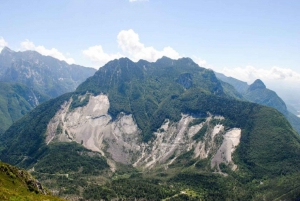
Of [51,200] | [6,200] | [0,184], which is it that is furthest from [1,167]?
[6,200]

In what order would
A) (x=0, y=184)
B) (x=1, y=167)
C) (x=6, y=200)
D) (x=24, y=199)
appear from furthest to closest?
(x=1, y=167) → (x=0, y=184) → (x=24, y=199) → (x=6, y=200)

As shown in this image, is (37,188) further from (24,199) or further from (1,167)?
(24,199)

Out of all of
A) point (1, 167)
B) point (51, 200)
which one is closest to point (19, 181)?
point (1, 167)

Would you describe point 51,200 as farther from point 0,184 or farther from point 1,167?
point 1,167

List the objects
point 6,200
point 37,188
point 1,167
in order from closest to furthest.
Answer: point 6,200 < point 1,167 < point 37,188

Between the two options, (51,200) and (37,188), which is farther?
(37,188)

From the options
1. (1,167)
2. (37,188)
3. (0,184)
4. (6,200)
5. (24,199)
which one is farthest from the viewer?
(37,188)

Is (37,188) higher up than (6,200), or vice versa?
(6,200)

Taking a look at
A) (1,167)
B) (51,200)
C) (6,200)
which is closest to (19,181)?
(1,167)
